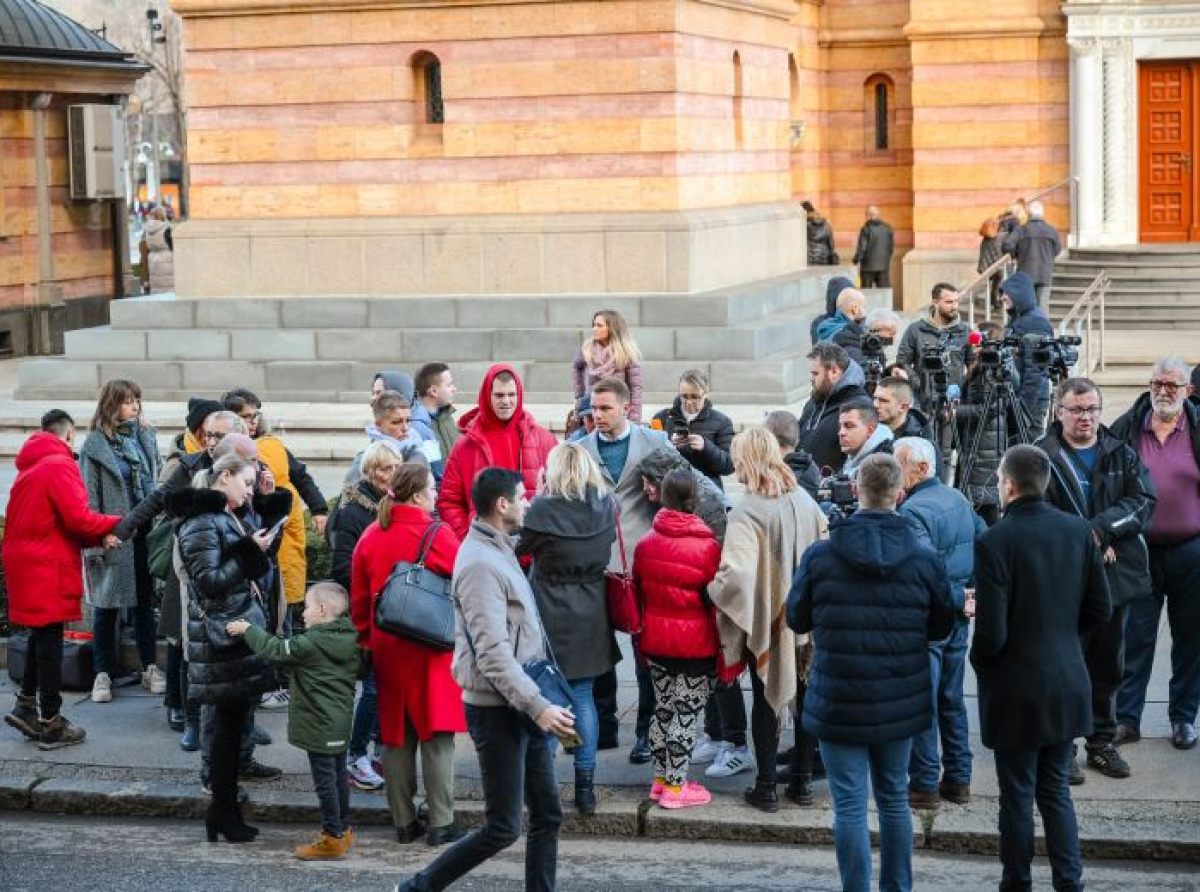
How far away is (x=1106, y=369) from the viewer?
2425cm

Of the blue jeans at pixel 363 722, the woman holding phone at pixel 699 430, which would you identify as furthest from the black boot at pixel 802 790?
the woman holding phone at pixel 699 430

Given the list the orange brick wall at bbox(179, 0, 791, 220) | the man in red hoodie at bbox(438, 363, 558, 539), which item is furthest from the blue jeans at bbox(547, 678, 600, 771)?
the orange brick wall at bbox(179, 0, 791, 220)

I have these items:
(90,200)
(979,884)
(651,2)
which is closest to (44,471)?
(979,884)

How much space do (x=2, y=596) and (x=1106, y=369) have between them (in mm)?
14640

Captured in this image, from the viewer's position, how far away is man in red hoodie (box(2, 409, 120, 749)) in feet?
36.9

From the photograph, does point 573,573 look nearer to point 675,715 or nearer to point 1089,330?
point 675,715

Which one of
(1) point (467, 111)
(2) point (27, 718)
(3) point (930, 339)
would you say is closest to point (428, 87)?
(1) point (467, 111)

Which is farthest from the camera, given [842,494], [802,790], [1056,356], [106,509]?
[1056,356]

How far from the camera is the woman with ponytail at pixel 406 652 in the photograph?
940 cm

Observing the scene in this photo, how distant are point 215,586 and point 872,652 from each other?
122 inches

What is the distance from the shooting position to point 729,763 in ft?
34.1

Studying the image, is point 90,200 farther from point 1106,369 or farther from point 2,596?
point 2,596

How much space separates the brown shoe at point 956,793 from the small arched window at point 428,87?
14355 mm

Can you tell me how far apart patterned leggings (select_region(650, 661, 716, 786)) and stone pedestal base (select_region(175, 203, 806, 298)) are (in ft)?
41.2
